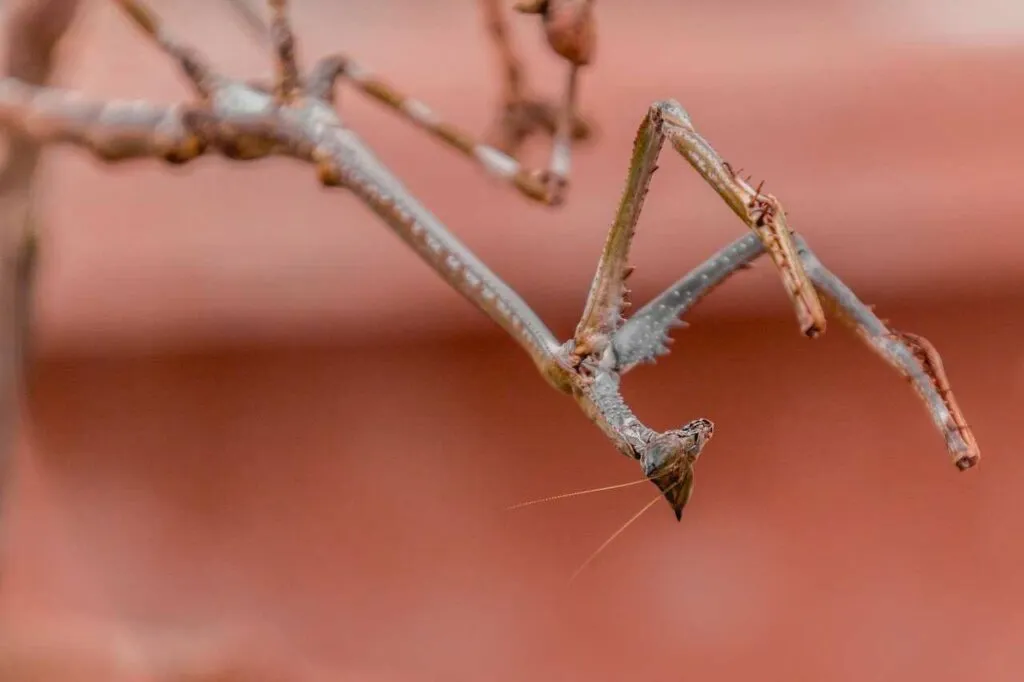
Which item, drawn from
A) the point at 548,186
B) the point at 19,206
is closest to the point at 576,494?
the point at 548,186

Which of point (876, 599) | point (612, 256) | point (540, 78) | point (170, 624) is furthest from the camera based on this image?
point (540, 78)

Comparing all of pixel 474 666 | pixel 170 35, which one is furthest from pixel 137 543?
pixel 170 35

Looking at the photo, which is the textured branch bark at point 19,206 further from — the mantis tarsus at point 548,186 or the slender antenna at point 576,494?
the slender antenna at point 576,494

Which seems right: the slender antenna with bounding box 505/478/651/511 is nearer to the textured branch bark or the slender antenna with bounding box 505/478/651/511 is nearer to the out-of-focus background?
the out-of-focus background

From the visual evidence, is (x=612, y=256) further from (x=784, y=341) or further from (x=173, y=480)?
(x=173, y=480)

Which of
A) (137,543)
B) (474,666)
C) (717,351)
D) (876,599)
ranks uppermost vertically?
(137,543)

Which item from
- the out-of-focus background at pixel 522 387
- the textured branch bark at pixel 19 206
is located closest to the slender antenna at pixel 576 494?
the out-of-focus background at pixel 522 387
